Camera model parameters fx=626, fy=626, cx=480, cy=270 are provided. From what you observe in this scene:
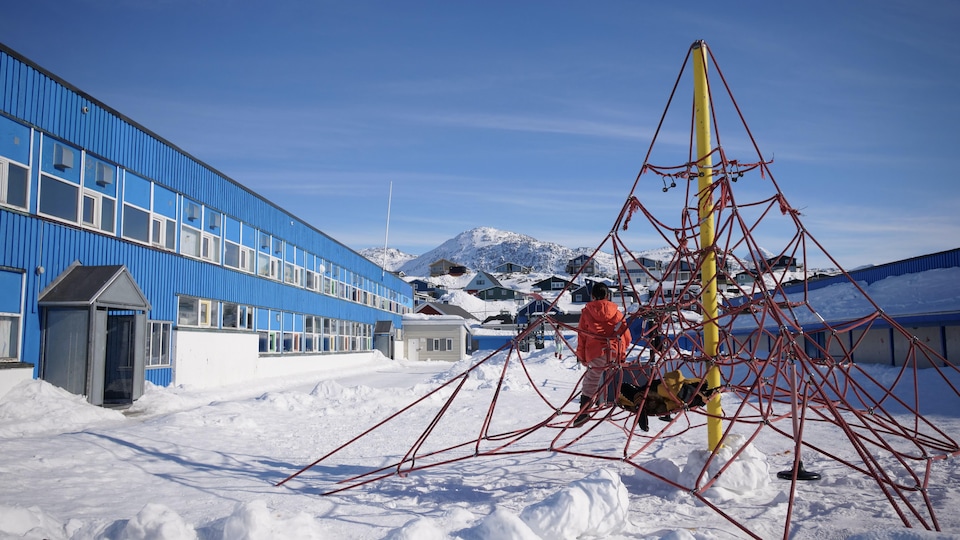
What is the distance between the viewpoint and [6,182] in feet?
35.0

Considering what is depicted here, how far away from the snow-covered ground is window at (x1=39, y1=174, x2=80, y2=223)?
11.3 ft

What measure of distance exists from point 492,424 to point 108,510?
6449 millimetres

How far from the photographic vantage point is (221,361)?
59.4 ft

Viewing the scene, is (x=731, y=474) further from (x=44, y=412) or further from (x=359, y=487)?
(x=44, y=412)

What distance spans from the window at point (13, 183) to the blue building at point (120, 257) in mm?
24

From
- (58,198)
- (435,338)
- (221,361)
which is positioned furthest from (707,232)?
(435,338)

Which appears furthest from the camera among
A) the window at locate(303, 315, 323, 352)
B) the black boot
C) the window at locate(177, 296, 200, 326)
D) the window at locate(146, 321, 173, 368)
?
the window at locate(303, 315, 323, 352)

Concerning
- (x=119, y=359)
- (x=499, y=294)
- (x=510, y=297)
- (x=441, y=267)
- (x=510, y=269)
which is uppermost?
(x=441, y=267)

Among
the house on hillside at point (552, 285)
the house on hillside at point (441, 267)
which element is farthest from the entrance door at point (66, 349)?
the house on hillside at point (441, 267)

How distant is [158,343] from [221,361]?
3196 millimetres

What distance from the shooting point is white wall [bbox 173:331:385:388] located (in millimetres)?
16047

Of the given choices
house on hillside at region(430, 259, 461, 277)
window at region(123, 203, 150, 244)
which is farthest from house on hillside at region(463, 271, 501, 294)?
window at region(123, 203, 150, 244)

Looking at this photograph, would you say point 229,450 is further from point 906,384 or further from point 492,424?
point 906,384

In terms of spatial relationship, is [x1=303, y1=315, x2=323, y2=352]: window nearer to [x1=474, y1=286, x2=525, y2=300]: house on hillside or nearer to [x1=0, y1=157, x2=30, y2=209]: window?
[x1=0, y1=157, x2=30, y2=209]: window
